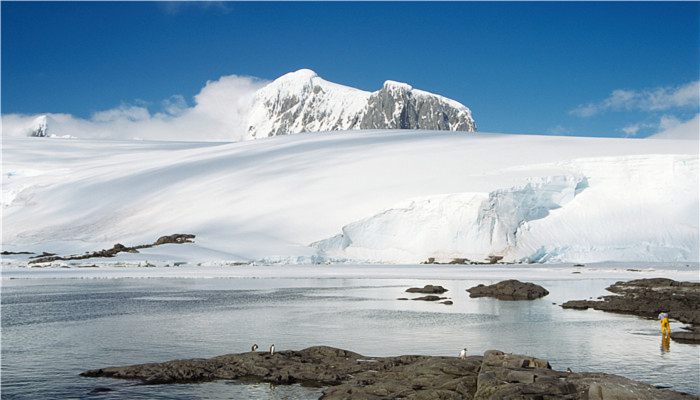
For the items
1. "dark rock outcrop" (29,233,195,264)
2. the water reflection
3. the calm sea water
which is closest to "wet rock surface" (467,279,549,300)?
the calm sea water

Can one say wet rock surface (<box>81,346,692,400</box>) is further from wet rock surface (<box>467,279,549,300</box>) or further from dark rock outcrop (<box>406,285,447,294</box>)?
dark rock outcrop (<box>406,285,447,294</box>)

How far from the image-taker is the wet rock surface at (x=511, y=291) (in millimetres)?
28969

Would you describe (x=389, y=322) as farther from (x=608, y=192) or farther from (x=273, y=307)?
(x=608, y=192)

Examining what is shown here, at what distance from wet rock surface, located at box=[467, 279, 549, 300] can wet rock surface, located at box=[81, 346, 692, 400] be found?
15.5 m

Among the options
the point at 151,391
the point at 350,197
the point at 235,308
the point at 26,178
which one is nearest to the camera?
the point at 151,391

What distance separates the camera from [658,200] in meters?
51.6

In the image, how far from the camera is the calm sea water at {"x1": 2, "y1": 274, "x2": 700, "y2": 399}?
43.7 ft

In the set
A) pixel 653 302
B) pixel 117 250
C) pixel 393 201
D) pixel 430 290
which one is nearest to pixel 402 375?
pixel 653 302

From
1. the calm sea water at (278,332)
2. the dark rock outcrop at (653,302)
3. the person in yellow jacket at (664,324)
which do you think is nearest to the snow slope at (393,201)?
the calm sea water at (278,332)

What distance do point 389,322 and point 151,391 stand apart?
33.1 feet

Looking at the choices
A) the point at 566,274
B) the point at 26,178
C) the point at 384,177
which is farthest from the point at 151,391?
the point at 26,178

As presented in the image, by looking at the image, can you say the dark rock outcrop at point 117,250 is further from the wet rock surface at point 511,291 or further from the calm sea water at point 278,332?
the wet rock surface at point 511,291

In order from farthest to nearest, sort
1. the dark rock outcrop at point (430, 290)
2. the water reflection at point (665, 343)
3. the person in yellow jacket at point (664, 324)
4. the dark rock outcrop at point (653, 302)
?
the dark rock outcrop at point (430, 290) → the dark rock outcrop at point (653, 302) → the person in yellow jacket at point (664, 324) → the water reflection at point (665, 343)

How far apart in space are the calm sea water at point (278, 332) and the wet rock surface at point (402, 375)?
0.60 metres
